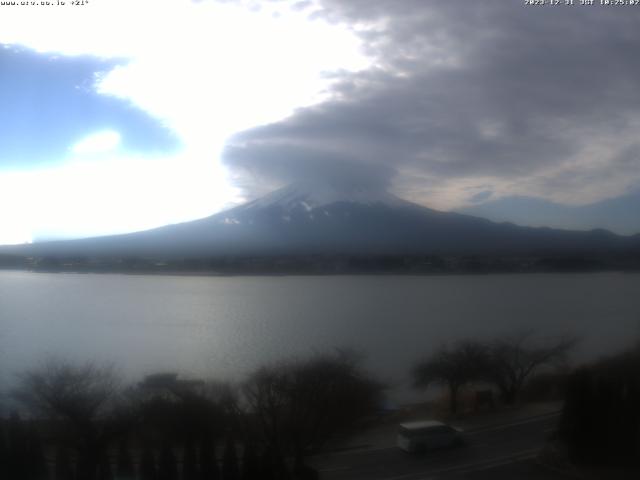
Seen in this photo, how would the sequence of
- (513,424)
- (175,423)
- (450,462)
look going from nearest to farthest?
1. (175,423)
2. (450,462)
3. (513,424)

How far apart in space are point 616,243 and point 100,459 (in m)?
4.55

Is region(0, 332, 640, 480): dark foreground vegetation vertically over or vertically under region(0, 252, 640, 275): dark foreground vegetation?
under

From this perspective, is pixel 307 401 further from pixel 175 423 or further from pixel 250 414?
pixel 175 423

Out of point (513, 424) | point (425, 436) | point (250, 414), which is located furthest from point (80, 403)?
point (513, 424)

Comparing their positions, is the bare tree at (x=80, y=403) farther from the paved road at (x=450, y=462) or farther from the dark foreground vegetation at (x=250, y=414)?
the paved road at (x=450, y=462)

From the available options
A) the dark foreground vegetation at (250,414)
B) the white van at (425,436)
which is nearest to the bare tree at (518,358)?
the dark foreground vegetation at (250,414)

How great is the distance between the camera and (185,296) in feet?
21.4

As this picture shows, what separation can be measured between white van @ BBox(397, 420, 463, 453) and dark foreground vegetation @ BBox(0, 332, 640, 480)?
0.79ft

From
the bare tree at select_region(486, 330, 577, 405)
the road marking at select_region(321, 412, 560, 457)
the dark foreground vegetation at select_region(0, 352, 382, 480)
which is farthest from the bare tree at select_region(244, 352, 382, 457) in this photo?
the bare tree at select_region(486, 330, 577, 405)

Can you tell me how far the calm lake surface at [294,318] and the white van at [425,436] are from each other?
0.48 meters

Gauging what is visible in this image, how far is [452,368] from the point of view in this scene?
412cm

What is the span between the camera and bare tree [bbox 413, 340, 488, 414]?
4082 mm

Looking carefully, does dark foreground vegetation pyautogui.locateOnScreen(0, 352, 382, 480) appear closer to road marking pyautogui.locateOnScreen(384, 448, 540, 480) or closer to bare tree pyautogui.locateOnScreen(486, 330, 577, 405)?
road marking pyautogui.locateOnScreen(384, 448, 540, 480)

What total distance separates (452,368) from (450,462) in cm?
83
